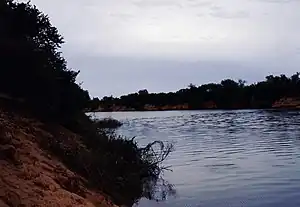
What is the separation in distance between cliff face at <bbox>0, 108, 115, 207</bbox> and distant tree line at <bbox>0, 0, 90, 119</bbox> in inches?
111

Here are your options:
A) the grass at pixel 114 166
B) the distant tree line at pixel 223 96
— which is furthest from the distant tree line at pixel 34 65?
the distant tree line at pixel 223 96

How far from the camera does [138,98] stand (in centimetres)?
14175

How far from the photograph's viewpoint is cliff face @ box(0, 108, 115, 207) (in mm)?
10961

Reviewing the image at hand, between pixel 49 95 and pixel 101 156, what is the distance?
14.0 ft

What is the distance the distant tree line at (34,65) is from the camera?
19797 mm

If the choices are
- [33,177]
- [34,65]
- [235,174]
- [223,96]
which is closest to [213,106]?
[223,96]

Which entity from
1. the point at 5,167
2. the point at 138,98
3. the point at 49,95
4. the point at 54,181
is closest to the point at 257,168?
the point at 49,95

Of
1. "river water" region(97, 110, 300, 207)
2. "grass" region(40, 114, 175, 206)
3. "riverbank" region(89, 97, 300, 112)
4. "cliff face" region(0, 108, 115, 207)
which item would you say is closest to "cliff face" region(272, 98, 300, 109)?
"riverbank" region(89, 97, 300, 112)

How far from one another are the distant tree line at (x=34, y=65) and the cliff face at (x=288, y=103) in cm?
8876

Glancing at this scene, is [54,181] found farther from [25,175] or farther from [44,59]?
[44,59]

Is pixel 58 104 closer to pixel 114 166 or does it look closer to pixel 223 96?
pixel 114 166

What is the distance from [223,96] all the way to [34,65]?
113299mm

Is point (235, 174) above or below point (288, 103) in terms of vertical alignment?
below

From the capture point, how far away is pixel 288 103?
111 m
